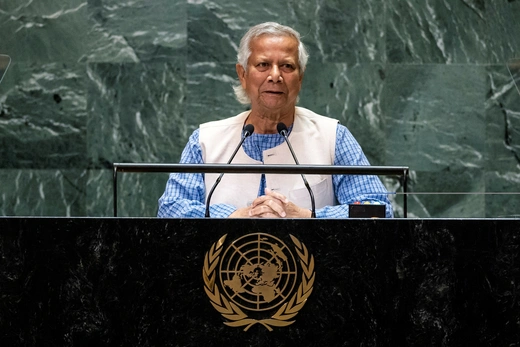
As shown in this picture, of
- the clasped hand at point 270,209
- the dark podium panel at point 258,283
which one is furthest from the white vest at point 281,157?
the dark podium panel at point 258,283

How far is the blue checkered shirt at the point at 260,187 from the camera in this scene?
3088 millimetres

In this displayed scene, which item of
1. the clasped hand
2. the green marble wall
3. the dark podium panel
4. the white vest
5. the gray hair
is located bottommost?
the dark podium panel

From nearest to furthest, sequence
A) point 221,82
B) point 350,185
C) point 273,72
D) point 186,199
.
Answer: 1. point 186,199
2. point 350,185
3. point 273,72
4. point 221,82

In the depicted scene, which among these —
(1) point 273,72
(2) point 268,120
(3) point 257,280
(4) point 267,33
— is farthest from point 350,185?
(3) point 257,280

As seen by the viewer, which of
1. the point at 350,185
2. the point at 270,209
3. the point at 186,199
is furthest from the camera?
the point at 350,185

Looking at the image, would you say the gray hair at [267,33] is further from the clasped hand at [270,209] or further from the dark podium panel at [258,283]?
the dark podium panel at [258,283]

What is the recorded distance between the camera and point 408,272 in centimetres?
217

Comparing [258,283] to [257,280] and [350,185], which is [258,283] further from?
[350,185]

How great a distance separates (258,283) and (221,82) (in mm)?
3030

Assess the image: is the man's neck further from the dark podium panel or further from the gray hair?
the dark podium panel

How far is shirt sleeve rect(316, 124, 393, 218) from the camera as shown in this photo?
3020 mm

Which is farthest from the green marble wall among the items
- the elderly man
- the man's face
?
the man's face

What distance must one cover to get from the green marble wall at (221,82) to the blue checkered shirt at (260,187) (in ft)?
5.06

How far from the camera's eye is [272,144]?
3.49 metres
